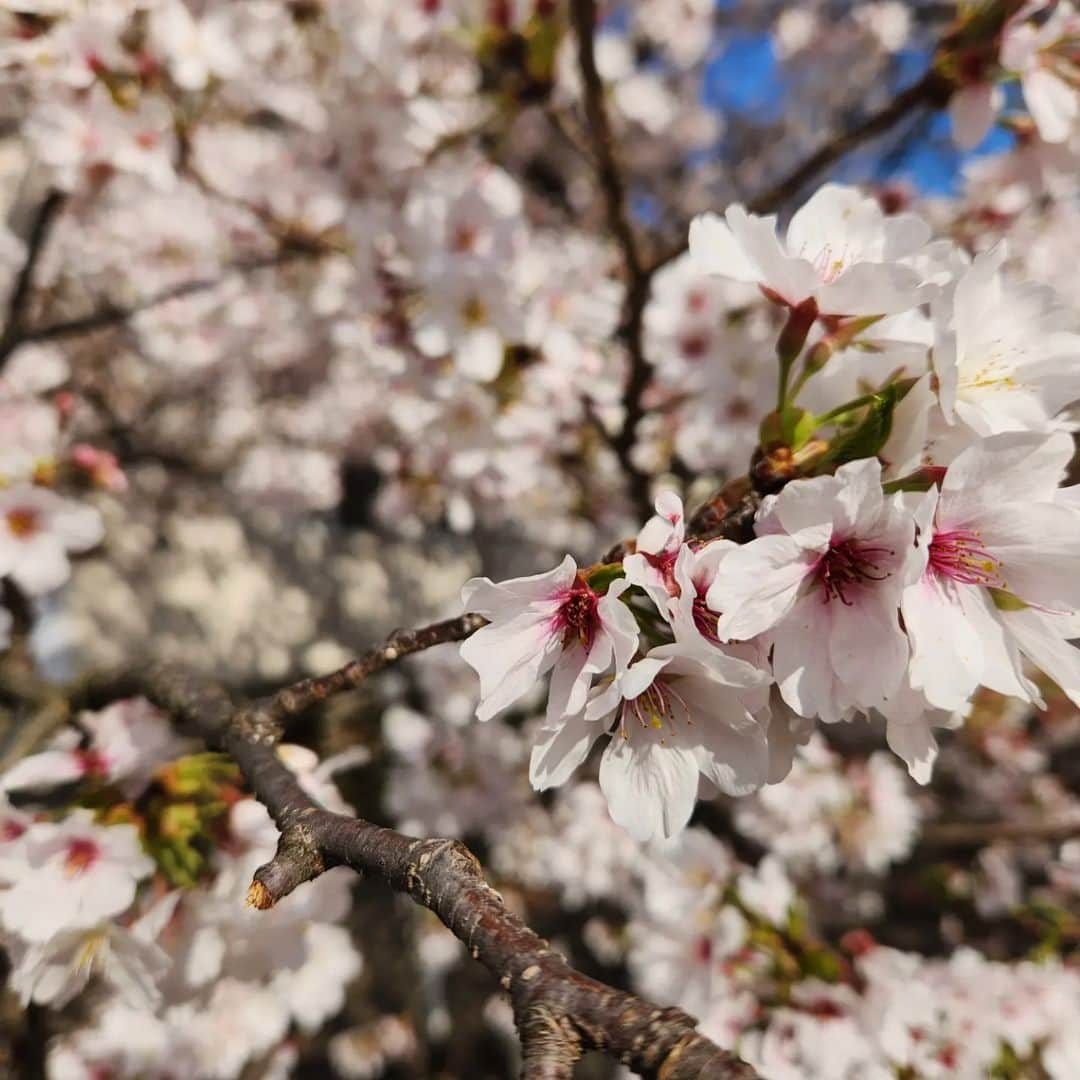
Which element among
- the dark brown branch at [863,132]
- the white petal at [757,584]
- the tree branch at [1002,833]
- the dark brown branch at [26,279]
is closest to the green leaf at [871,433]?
the white petal at [757,584]

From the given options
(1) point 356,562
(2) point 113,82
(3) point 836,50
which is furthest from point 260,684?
(3) point 836,50

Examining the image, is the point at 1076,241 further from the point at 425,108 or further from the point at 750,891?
the point at 750,891

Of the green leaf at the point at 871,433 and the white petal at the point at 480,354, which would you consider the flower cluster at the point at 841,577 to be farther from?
the white petal at the point at 480,354

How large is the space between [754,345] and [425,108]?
1.07m

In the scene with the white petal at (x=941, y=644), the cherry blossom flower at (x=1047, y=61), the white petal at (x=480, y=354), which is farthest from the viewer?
the white petal at (x=480, y=354)

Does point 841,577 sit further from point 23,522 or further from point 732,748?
point 23,522

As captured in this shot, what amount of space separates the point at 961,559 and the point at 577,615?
1.16ft

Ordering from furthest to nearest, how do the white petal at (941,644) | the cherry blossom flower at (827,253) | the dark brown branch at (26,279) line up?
the dark brown branch at (26,279) → the cherry blossom flower at (827,253) → the white petal at (941,644)

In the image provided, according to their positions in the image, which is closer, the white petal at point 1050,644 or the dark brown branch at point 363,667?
the white petal at point 1050,644

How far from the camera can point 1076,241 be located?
272cm

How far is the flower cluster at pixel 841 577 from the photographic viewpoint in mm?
688

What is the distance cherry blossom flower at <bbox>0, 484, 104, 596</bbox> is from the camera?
1.60 meters

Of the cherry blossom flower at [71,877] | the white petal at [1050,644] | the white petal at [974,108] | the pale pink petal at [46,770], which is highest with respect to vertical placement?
the white petal at [974,108]

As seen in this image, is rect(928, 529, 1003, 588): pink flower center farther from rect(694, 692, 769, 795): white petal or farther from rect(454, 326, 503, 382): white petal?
rect(454, 326, 503, 382): white petal
